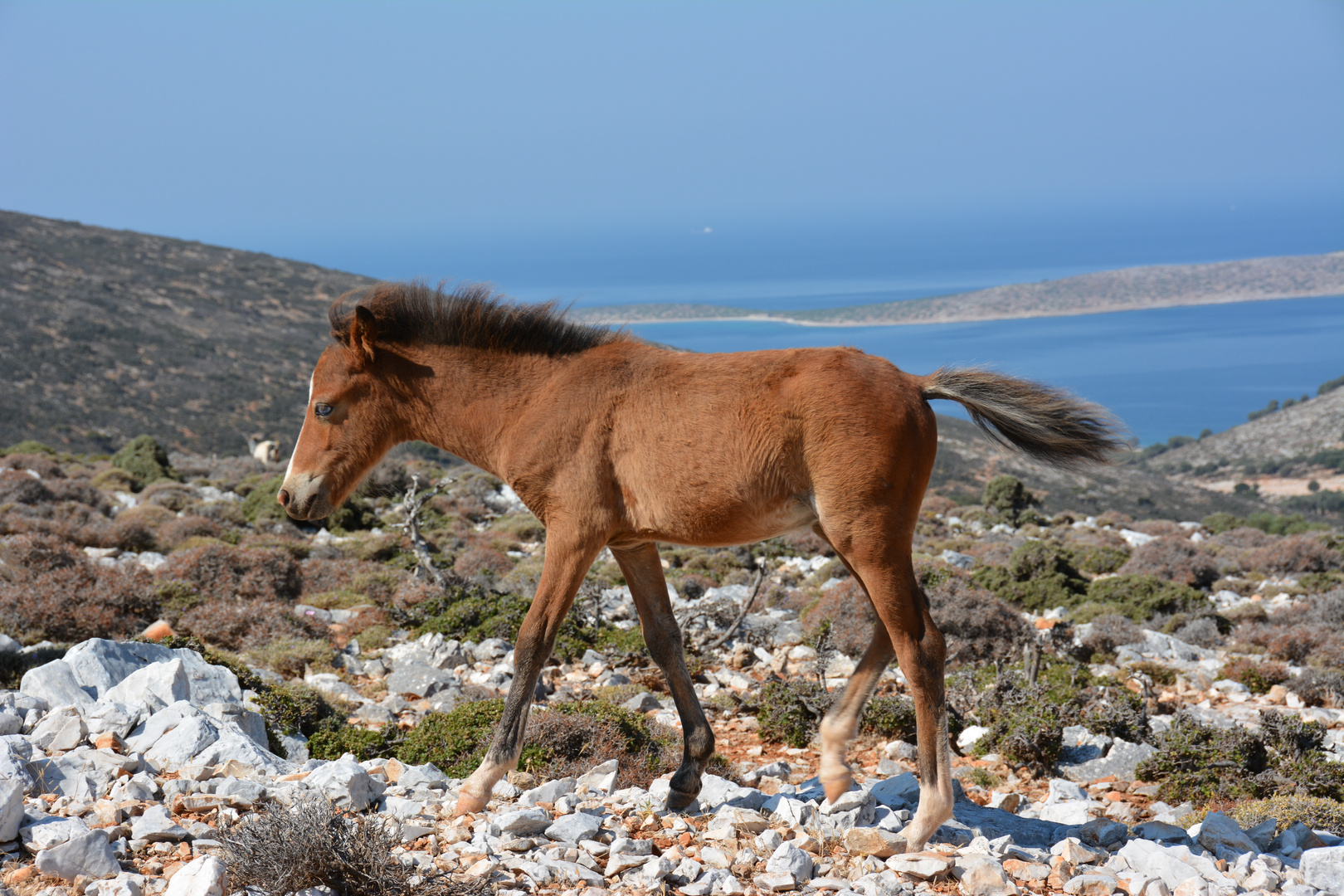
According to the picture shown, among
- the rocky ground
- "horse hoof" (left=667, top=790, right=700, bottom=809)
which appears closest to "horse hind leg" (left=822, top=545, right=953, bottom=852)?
the rocky ground

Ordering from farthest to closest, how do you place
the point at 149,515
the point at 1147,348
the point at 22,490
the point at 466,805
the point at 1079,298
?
1. the point at 1079,298
2. the point at 1147,348
3. the point at 22,490
4. the point at 149,515
5. the point at 466,805

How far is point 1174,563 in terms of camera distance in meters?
16.3

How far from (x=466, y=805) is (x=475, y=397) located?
2438mm

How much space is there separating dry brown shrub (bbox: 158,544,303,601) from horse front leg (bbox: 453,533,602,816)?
7818mm

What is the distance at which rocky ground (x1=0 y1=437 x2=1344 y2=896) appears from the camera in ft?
15.1

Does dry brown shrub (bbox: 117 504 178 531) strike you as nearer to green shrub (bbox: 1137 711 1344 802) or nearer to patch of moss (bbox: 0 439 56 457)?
patch of moss (bbox: 0 439 56 457)

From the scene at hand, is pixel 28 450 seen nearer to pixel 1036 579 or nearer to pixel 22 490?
pixel 22 490

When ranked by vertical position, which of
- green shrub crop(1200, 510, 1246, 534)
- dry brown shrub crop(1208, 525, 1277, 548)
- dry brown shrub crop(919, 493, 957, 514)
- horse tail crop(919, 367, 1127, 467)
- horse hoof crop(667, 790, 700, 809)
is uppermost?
horse tail crop(919, 367, 1127, 467)

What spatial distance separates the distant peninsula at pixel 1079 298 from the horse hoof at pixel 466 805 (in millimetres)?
130769

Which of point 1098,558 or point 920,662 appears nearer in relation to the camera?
point 920,662

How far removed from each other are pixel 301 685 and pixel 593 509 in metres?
4.53

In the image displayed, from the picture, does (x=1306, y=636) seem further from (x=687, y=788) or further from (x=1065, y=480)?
(x=1065, y=480)

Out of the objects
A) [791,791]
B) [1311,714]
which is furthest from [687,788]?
[1311,714]

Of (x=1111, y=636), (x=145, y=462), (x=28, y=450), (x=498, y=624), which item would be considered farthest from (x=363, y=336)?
(x=28, y=450)
